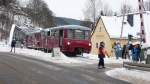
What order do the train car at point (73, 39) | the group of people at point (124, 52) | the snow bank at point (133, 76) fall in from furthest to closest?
the train car at point (73, 39), the group of people at point (124, 52), the snow bank at point (133, 76)

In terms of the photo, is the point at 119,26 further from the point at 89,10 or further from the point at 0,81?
the point at 0,81

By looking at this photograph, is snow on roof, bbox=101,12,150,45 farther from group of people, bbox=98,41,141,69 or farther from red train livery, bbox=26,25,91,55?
group of people, bbox=98,41,141,69

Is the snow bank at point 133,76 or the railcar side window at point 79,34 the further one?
the railcar side window at point 79,34

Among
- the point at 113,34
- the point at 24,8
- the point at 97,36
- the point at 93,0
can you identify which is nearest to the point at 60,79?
the point at 113,34

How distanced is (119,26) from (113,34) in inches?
92.8

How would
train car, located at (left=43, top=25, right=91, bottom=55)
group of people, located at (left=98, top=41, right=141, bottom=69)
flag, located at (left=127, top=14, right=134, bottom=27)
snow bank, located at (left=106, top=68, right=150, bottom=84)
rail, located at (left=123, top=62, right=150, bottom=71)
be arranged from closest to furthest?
snow bank, located at (left=106, top=68, right=150, bottom=84) → rail, located at (left=123, top=62, right=150, bottom=71) → group of people, located at (left=98, top=41, right=141, bottom=69) → train car, located at (left=43, top=25, right=91, bottom=55) → flag, located at (left=127, top=14, right=134, bottom=27)

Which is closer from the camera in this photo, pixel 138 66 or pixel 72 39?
pixel 138 66

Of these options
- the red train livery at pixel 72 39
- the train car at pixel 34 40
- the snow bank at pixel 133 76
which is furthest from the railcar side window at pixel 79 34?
the snow bank at pixel 133 76

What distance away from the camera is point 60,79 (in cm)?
1812

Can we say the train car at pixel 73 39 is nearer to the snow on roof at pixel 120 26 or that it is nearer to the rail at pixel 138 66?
the rail at pixel 138 66

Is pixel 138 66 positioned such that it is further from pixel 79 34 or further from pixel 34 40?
pixel 34 40

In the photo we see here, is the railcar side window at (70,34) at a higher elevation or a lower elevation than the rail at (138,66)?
higher

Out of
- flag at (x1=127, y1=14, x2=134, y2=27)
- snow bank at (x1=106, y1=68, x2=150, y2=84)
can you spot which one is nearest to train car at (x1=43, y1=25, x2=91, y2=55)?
snow bank at (x1=106, y1=68, x2=150, y2=84)

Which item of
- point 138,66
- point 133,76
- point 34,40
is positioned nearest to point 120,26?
point 34,40
